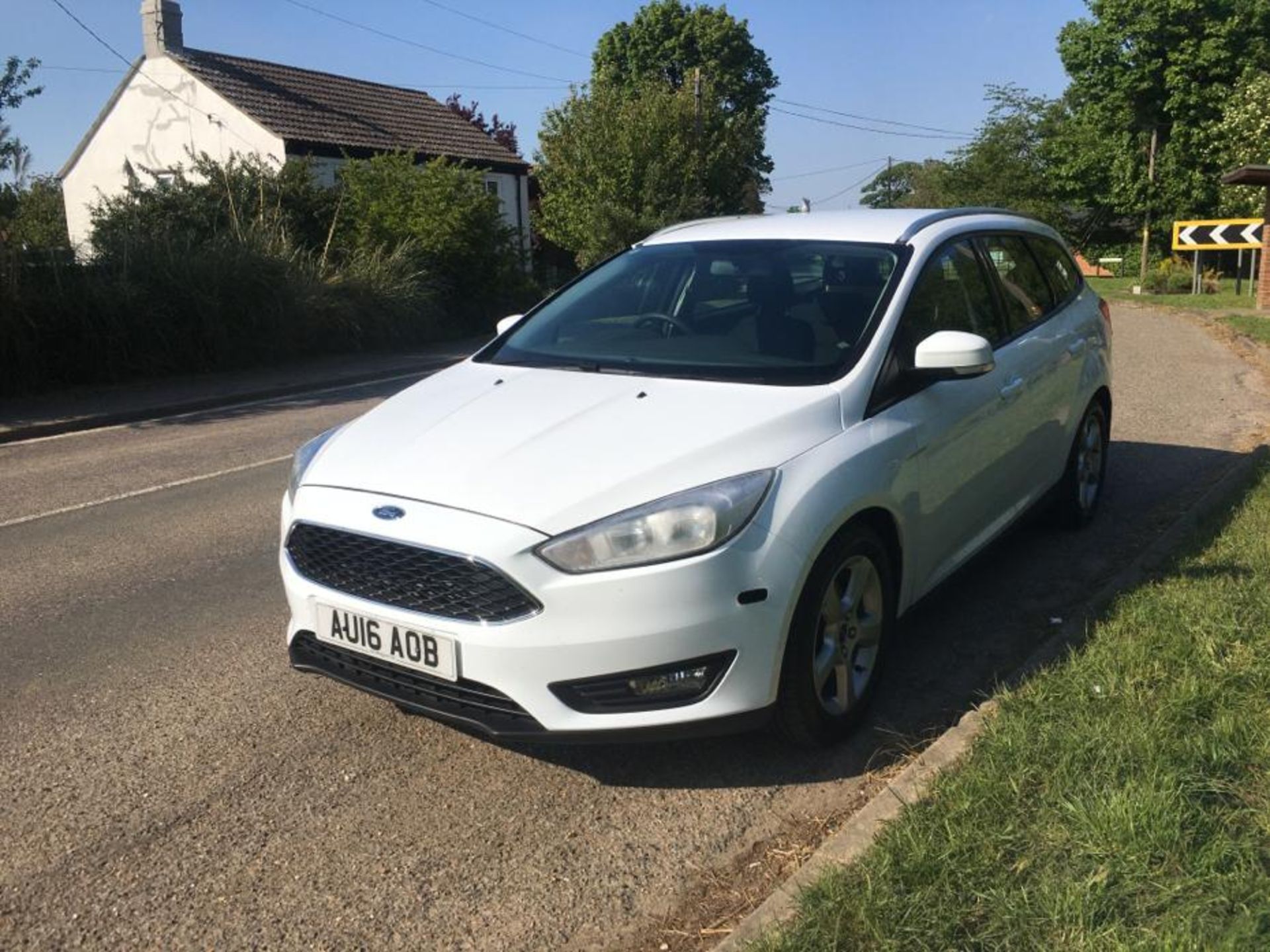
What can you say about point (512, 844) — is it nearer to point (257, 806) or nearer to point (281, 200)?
point (257, 806)

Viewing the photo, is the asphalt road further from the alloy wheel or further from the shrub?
the shrub

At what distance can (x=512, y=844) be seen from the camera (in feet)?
10.6

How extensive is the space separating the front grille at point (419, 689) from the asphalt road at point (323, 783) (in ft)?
1.06

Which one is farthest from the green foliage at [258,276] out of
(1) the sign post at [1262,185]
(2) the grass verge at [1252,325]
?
(1) the sign post at [1262,185]

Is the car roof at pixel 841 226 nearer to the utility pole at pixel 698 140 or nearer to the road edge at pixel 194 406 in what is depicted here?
the road edge at pixel 194 406

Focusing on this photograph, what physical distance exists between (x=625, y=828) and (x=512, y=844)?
33 centimetres

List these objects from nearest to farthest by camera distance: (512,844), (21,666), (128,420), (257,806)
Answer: (512,844)
(257,806)
(21,666)
(128,420)

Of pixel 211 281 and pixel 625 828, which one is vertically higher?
pixel 211 281

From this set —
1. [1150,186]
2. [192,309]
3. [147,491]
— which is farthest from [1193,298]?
[147,491]

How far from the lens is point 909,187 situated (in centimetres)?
10100

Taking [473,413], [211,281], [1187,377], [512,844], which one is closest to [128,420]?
[211,281]

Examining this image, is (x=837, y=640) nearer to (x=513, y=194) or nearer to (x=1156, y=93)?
(x=513, y=194)

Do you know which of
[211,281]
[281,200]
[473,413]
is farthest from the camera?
[281,200]

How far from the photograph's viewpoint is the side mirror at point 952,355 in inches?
155
